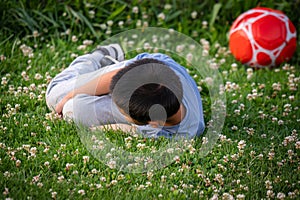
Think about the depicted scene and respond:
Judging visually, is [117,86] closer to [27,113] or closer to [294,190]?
[27,113]

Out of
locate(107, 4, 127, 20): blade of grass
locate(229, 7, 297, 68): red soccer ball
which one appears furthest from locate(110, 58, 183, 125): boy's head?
locate(107, 4, 127, 20): blade of grass

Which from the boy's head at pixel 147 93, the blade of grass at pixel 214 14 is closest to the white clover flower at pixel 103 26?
the blade of grass at pixel 214 14

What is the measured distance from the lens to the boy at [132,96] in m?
3.94

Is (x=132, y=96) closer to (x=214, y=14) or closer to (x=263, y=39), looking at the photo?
(x=263, y=39)

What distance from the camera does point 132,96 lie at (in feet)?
12.9

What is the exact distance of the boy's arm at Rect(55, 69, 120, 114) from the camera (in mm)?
4355

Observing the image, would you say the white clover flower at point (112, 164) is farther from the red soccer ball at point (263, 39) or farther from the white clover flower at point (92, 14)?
the white clover flower at point (92, 14)

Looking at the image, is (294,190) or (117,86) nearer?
(294,190)

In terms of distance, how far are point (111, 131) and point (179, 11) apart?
2601 mm

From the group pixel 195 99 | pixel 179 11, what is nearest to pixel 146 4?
Result: pixel 179 11

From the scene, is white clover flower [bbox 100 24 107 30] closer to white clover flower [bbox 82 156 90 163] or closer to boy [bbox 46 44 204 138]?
boy [bbox 46 44 204 138]

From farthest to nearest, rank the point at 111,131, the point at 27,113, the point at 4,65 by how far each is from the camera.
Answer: the point at 4,65
the point at 27,113
the point at 111,131

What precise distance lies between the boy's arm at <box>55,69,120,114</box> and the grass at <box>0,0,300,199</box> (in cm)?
15

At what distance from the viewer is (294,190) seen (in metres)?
3.76
